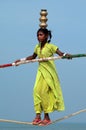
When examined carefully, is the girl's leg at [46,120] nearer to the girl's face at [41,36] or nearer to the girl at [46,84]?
the girl at [46,84]

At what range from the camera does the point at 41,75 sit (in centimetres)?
1423

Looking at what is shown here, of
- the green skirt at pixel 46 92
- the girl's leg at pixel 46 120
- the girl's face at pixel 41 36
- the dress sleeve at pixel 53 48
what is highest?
the girl's face at pixel 41 36

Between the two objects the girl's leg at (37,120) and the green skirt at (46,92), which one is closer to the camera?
the girl's leg at (37,120)

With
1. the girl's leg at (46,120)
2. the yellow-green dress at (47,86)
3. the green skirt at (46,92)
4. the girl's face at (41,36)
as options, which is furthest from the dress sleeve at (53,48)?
the girl's leg at (46,120)

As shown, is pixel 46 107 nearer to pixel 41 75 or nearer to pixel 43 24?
pixel 41 75

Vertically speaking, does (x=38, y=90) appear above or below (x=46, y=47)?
below

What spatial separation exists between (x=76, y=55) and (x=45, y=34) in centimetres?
98

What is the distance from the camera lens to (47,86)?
1419cm

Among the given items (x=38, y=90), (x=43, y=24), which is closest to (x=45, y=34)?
(x=43, y=24)

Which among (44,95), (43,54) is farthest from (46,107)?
(43,54)

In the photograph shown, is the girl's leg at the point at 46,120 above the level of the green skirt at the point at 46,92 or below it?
below

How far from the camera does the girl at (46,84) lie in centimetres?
1408

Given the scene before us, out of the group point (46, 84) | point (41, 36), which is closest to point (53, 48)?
point (41, 36)

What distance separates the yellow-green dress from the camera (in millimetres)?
14102
